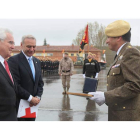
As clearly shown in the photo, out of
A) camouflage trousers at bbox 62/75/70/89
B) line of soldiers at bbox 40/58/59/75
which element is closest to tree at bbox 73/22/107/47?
line of soldiers at bbox 40/58/59/75

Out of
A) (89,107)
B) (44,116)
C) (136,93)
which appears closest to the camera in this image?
(136,93)

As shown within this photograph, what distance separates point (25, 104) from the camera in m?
3.15

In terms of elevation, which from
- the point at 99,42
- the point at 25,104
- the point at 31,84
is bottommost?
Answer: the point at 99,42

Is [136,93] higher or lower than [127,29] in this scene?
lower

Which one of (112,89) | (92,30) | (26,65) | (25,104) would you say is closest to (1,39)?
(26,65)

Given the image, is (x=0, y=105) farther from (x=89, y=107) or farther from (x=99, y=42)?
(x=99, y=42)

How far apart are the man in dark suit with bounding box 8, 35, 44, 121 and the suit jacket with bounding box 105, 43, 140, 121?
1.35 m

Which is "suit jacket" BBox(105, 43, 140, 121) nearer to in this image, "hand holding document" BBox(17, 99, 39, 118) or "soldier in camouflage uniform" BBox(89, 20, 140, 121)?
"soldier in camouflage uniform" BBox(89, 20, 140, 121)

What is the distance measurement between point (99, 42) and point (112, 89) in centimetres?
6058

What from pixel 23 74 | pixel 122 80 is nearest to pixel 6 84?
pixel 23 74

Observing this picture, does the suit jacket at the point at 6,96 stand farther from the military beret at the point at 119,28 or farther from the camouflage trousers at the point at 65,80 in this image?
the camouflage trousers at the point at 65,80

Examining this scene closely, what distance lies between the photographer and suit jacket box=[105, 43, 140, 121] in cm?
202

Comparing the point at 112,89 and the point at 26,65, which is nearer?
the point at 112,89

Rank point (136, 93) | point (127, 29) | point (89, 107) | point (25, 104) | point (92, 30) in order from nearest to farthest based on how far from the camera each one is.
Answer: point (136, 93), point (127, 29), point (25, 104), point (89, 107), point (92, 30)
